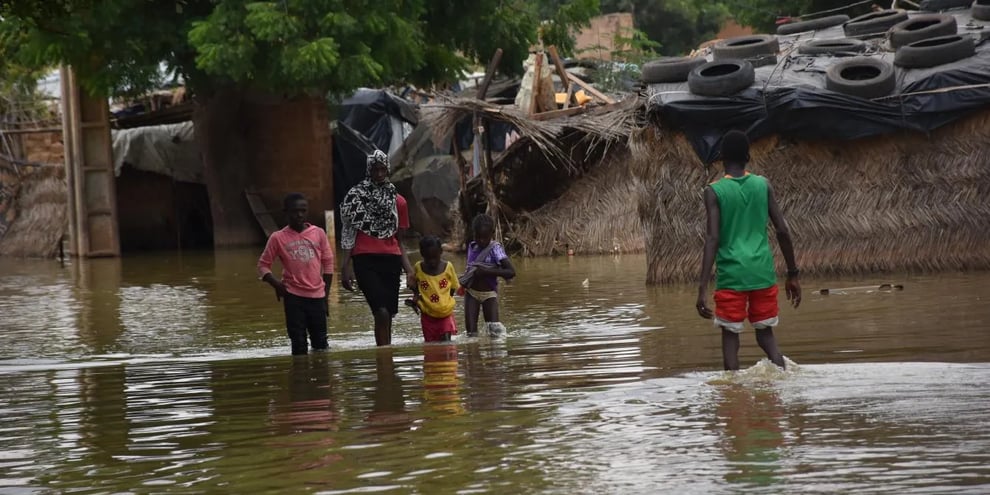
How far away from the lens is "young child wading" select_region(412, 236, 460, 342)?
11.2 metres

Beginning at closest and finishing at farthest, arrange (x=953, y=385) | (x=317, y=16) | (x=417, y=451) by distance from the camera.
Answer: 1. (x=417, y=451)
2. (x=953, y=385)
3. (x=317, y=16)

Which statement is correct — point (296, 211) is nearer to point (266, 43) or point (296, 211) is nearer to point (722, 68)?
point (722, 68)

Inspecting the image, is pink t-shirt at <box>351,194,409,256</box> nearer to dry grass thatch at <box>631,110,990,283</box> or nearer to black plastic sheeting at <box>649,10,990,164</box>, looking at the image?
dry grass thatch at <box>631,110,990,283</box>

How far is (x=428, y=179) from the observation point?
1167 inches

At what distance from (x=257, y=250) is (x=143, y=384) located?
755 inches

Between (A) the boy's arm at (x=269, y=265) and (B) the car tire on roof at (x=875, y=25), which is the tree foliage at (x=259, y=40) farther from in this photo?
(A) the boy's arm at (x=269, y=265)

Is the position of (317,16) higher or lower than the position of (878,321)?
higher

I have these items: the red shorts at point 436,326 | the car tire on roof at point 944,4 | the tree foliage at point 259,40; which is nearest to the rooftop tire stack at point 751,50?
the car tire on roof at point 944,4

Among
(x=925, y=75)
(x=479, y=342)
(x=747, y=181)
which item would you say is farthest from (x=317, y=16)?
(x=747, y=181)

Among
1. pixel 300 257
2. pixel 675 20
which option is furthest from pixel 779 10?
pixel 300 257

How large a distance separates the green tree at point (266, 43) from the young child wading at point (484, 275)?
12.4m

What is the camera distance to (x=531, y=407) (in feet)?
25.1

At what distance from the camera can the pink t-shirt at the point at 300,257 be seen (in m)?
10.6

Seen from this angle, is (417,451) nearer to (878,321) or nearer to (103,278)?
(878,321)
